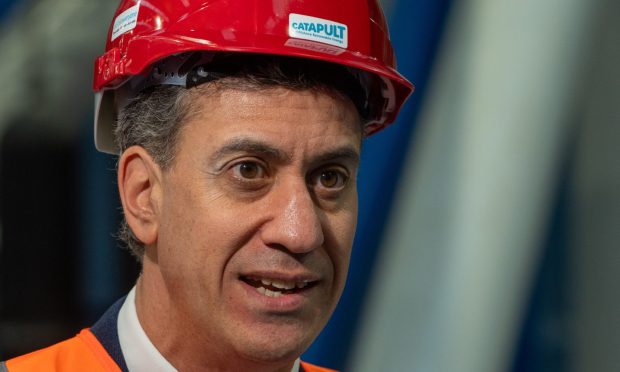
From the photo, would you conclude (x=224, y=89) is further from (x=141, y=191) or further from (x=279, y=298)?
(x=279, y=298)

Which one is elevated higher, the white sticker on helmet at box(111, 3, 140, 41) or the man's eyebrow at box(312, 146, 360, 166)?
the white sticker on helmet at box(111, 3, 140, 41)

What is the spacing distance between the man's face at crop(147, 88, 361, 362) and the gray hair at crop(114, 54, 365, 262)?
0.02 meters

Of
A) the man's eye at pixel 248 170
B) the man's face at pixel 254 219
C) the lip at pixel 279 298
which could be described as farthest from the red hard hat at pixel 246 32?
the lip at pixel 279 298

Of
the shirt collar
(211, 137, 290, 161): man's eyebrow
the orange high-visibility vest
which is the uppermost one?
(211, 137, 290, 161): man's eyebrow

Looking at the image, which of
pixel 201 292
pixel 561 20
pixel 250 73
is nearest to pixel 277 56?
pixel 250 73

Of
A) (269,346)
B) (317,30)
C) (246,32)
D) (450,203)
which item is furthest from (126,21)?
(450,203)

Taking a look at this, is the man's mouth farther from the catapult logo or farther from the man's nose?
the catapult logo

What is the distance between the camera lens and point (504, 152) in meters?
3.42

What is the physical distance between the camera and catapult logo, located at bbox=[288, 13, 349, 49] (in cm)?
178

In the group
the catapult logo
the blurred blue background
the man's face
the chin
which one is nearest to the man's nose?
the man's face

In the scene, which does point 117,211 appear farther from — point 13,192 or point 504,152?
point 504,152

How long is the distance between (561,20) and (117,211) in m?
1.86

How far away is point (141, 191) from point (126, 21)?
1.22ft

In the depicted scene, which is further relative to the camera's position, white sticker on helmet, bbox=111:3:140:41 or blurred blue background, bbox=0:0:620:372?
blurred blue background, bbox=0:0:620:372
